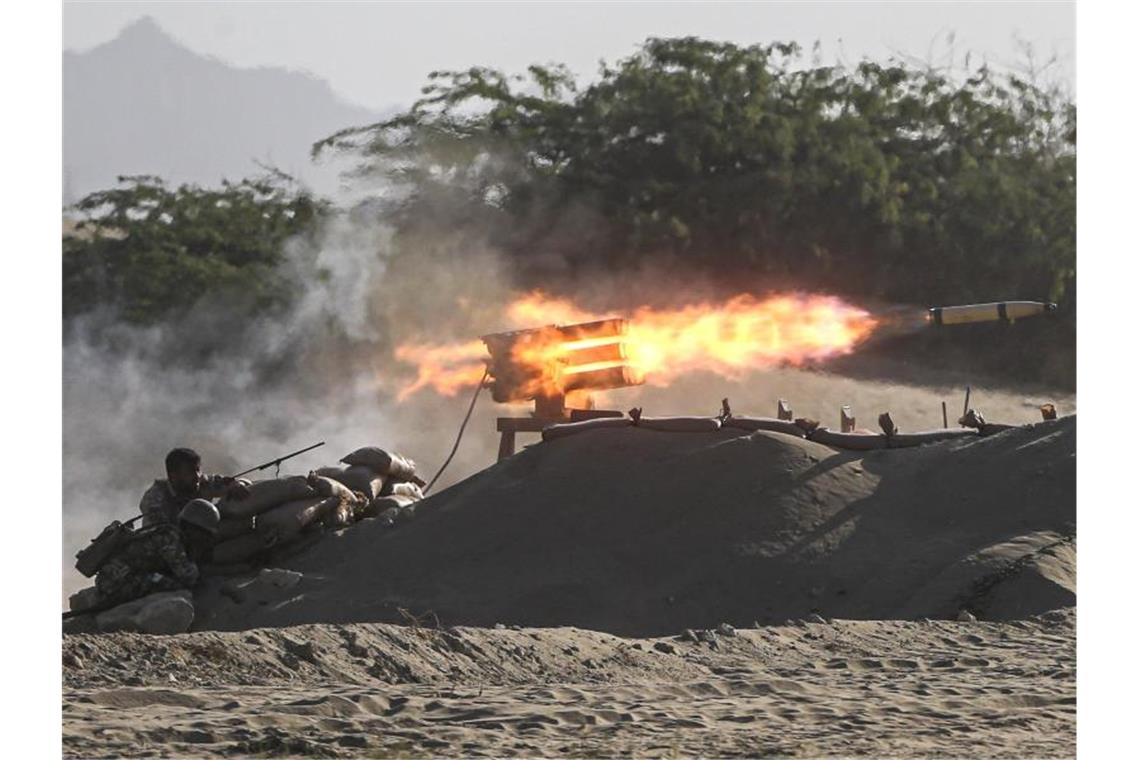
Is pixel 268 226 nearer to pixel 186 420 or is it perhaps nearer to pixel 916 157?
pixel 186 420

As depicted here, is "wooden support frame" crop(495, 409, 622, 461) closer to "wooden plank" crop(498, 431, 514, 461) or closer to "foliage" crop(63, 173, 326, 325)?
"wooden plank" crop(498, 431, 514, 461)

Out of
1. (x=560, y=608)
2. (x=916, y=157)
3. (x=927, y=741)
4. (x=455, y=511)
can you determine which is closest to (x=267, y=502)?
(x=455, y=511)

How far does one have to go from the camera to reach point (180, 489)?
14.0 metres

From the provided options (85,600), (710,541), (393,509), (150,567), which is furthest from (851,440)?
(85,600)

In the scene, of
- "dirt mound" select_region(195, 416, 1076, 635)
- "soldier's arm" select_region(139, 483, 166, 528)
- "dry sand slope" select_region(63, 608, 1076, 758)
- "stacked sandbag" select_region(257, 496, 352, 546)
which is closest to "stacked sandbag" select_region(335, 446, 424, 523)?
"stacked sandbag" select_region(257, 496, 352, 546)

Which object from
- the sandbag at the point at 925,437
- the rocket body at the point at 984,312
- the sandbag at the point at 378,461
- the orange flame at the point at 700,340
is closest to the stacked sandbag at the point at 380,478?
the sandbag at the point at 378,461

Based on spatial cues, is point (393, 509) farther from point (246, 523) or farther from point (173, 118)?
point (173, 118)

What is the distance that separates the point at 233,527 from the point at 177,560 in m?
0.68

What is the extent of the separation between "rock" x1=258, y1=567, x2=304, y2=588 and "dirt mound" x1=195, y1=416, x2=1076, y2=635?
0.27ft

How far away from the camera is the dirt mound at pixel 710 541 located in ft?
41.5

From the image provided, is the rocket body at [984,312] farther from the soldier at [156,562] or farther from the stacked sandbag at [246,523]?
the soldier at [156,562]

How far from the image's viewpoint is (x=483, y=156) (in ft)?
103

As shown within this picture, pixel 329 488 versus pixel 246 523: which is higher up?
pixel 329 488

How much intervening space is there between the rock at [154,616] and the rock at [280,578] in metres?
0.63
